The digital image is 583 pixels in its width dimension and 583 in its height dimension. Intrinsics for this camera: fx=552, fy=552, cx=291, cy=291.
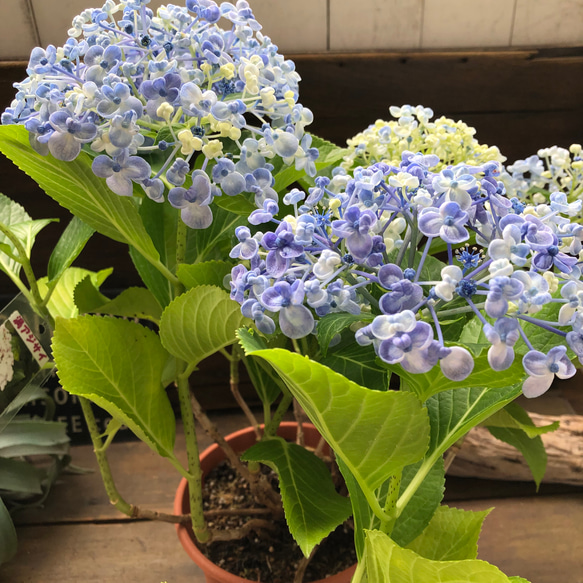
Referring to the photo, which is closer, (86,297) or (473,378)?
(473,378)

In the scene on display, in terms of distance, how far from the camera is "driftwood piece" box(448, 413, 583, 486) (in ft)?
2.59

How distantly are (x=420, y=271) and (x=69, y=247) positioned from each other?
0.38 m

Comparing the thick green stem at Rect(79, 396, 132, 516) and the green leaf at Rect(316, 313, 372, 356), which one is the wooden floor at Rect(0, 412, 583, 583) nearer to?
the thick green stem at Rect(79, 396, 132, 516)

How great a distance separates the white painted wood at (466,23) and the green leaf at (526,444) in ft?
1.94

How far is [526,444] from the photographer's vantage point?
59 cm

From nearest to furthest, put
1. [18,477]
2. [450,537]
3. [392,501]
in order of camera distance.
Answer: [392,501] < [450,537] < [18,477]

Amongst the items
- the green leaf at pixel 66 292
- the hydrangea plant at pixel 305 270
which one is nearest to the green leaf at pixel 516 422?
the hydrangea plant at pixel 305 270

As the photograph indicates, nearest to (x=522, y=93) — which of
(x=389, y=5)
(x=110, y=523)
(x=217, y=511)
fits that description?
(x=389, y=5)

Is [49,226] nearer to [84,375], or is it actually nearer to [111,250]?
[111,250]

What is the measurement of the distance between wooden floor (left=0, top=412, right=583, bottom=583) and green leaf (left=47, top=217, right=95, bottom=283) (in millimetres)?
390

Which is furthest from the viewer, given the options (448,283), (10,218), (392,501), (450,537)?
(10,218)

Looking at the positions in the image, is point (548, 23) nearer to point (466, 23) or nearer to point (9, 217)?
point (466, 23)

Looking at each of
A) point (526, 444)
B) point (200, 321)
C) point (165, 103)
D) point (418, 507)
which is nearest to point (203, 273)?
point (200, 321)

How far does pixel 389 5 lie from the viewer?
824 mm
